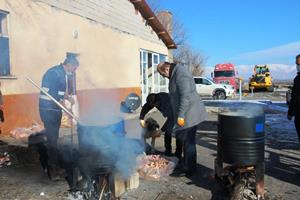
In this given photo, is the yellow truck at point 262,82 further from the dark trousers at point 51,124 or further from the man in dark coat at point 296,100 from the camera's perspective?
the dark trousers at point 51,124

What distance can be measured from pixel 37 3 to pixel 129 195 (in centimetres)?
662

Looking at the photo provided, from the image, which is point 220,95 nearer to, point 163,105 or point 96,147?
point 163,105

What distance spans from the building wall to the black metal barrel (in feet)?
18.9

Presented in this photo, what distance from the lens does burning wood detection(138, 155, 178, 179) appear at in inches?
233

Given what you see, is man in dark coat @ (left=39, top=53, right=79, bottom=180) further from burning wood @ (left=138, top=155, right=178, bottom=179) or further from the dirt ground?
burning wood @ (left=138, top=155, right=178, bottom=179)

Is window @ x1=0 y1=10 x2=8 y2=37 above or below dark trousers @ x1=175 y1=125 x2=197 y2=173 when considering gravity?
above

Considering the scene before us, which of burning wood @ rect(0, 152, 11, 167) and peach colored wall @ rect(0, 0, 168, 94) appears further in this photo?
peach colored wall @ rect(0, 0, 168, 94)

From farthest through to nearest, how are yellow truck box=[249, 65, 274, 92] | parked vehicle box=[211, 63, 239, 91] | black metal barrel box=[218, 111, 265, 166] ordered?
yellow truck box=[249, 65, 274, 92], parked vehicle box=[211, 63, 239, 91], black metal barrel box=[218, 111, 265, 166]

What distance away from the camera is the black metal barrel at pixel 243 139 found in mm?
4773

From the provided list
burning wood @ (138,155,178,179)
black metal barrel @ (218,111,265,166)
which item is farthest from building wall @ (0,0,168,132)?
black metal barrel @ (218,111,265,166)

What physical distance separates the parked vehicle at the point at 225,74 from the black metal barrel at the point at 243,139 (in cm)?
2965

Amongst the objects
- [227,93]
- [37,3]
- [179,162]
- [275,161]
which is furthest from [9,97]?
[227,93]

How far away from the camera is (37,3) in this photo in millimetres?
10094

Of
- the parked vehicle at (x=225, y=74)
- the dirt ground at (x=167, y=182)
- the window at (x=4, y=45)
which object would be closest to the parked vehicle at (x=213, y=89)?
the parked vehicle at (x=225, y=74)
